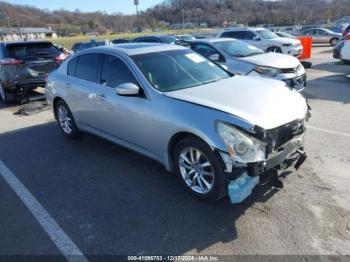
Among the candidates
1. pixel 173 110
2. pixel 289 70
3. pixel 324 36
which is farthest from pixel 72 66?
pixel 324 36

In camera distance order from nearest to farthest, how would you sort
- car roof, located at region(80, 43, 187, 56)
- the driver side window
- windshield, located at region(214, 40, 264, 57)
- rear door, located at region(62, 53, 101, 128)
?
car roof, located at region(80, 43, 187, 56)
rear door, located at region(62, 53, 101, 128)
windshield, located at region(214, 40, 264, 57)
the driver side window

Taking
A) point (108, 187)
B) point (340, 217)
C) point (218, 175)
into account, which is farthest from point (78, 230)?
point (340, 217)

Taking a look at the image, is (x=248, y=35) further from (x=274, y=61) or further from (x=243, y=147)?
(x=243, y=147)

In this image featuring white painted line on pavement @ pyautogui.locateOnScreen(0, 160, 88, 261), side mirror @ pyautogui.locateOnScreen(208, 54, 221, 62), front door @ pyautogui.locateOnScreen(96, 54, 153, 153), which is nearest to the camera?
white painted line on pavement @ pyautogui.locateOnScreen(0, 160, 88, 261)

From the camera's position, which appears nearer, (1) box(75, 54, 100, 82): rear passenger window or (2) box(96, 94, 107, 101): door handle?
(2) box(96, 94, 107, 101): door handle

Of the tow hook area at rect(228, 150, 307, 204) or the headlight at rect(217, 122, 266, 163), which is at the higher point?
the headlight at rect(217, 122, 266, 163)

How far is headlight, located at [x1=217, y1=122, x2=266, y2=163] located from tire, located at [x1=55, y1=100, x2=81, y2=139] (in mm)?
3475

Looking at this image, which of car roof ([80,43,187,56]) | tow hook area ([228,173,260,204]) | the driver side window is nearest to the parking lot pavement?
tow hook area ([228,173,260,204])

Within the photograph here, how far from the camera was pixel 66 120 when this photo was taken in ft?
18.9

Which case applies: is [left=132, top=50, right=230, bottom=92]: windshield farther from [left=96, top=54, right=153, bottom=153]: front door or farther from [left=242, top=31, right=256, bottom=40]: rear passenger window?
[left=242, top=31, right=256, bottom=40]: rear passenger window

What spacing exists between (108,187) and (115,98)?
3.99 feet

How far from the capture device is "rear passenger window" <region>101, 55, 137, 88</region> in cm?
411

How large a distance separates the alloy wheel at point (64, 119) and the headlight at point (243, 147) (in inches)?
143

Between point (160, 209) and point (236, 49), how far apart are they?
20.8 feet
